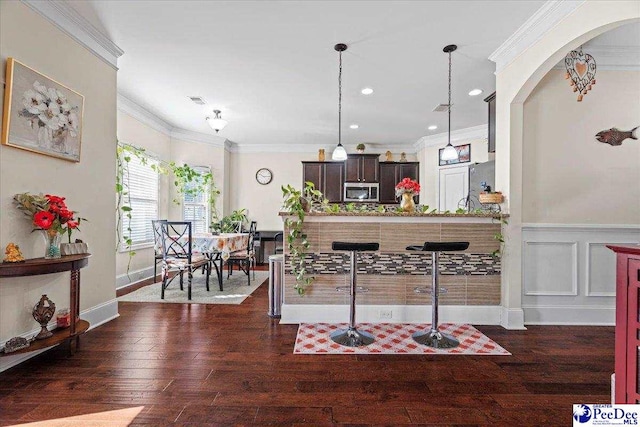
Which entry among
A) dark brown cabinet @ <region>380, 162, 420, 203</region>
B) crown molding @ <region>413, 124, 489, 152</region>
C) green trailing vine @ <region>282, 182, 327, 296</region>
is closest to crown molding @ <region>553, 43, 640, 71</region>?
crown molding @ <region>413, 124, 489, 152</region>

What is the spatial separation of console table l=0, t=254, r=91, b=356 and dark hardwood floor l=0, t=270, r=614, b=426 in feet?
0.61

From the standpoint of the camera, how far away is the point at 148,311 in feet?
11.0

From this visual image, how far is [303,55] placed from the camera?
3143 millimetres

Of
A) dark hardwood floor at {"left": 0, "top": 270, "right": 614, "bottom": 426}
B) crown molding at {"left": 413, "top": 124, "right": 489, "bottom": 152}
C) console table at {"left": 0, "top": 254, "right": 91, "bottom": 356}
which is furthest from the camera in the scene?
crown molding at {"left": 413, "top": 124, "right": 489, "bottom": 152}

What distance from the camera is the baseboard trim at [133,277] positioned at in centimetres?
436

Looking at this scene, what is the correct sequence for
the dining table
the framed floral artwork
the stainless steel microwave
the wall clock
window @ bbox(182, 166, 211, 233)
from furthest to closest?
the wall clock < the stainless steel microwave < window @ bbox(182, 166, 211, 233) < the dining table < the framed floral artwork

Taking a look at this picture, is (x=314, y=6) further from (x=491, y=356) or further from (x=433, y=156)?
(x=433, y=156)

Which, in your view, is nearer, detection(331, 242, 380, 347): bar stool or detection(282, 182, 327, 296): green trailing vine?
detection(331, 242, 380, 347): bar stool

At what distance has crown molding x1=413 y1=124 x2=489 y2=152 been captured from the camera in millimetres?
5645

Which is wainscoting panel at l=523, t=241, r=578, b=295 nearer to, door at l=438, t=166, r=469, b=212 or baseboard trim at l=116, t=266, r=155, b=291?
door at l=438, t=166, r=469, b=212

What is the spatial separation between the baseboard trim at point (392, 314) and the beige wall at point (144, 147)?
3.03m

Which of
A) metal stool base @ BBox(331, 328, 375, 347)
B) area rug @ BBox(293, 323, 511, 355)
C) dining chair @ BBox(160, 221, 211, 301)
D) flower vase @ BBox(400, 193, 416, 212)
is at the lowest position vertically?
area rug @ BBox(293, 323, 511, 355)

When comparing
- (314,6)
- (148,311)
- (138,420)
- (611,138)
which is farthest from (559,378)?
(148,311)

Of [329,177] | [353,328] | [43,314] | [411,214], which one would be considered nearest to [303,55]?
[411,214]
